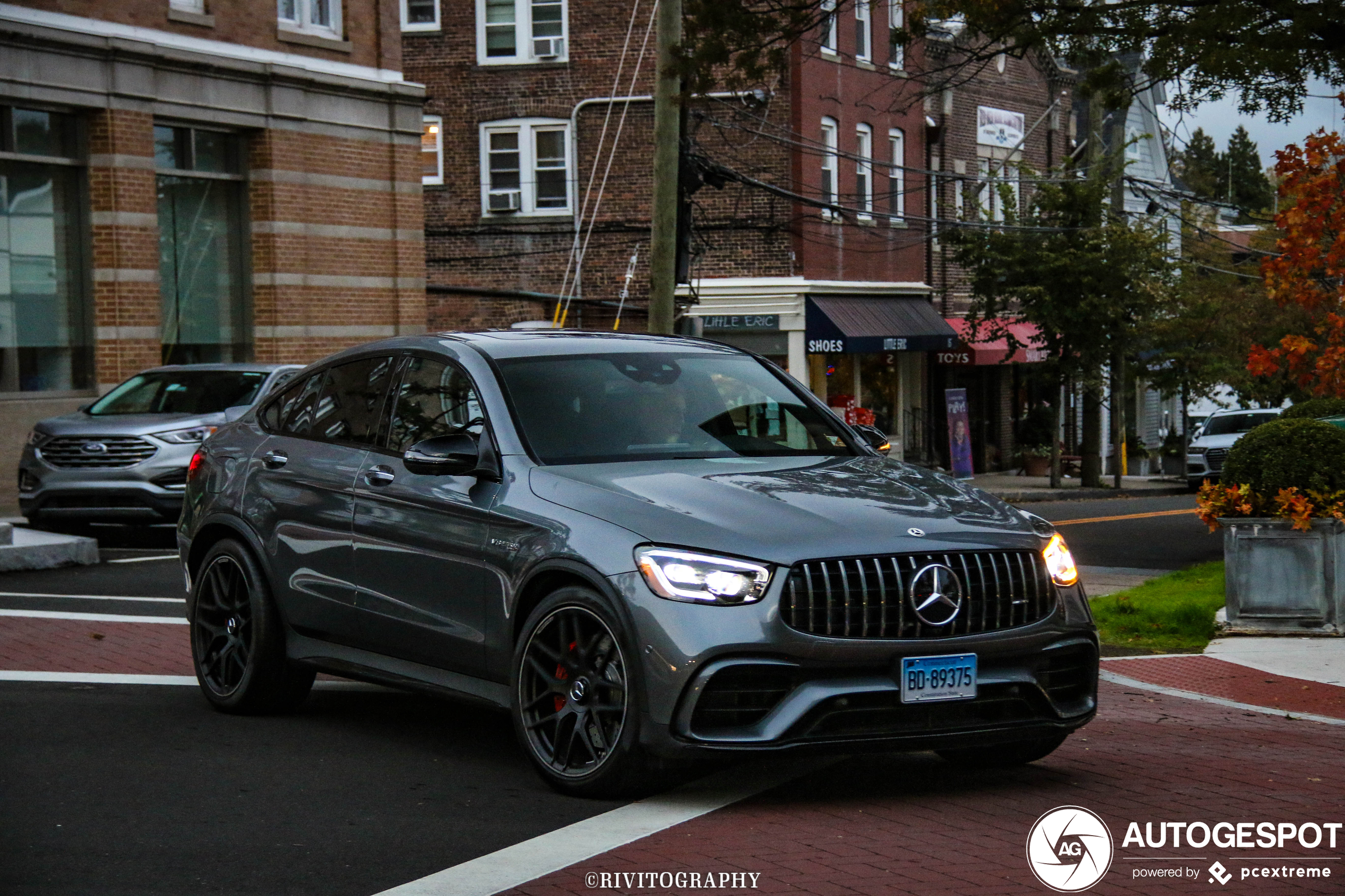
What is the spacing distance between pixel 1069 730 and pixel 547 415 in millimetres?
2324

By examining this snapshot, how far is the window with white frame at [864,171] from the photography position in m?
37.5

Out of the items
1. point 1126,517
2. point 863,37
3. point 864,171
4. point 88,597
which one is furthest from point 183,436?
point 863,37

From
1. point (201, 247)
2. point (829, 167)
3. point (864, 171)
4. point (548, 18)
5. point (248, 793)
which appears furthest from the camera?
point (864, 171)

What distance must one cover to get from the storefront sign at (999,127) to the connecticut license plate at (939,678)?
36970 mm

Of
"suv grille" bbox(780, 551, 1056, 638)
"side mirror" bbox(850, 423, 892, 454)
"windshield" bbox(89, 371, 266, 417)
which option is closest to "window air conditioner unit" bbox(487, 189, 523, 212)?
A: "windshield" bbox(89, 371, 266, 417)

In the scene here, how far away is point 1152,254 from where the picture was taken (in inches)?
1411

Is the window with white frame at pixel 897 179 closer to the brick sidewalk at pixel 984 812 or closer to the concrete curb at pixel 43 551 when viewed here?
the concrete curb at pixel 43 551

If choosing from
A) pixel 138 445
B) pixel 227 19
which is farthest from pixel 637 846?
pixel 227 19

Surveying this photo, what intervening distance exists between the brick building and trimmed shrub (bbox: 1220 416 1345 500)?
15.4 metres

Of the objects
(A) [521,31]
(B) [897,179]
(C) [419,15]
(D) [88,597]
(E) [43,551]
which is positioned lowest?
(D) [88,597]

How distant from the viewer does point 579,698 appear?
249 inches

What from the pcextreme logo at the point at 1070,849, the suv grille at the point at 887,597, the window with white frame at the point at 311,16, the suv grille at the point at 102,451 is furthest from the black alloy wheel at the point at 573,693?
the window with white frame at the point at 311,16

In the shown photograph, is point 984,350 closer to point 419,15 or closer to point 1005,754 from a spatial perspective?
point 419,15

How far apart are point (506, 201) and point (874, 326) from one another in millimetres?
7959
